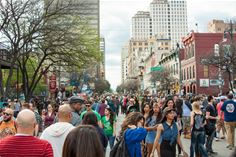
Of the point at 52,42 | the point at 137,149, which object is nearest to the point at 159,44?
the point at 52,42

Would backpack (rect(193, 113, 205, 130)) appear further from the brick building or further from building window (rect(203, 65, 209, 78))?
building window (rect(203, 65, 209, 78))

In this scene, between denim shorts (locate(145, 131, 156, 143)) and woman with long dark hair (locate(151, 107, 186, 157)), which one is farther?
denim shorts (locate(145, 131, 156, 143))

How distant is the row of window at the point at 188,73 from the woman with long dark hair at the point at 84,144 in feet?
176

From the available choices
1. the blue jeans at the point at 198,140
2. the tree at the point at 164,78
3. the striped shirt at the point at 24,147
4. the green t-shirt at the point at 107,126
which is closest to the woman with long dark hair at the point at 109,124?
the green t-shirt at the point at 107,126

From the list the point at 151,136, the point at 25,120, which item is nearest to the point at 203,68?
the point at 151,136

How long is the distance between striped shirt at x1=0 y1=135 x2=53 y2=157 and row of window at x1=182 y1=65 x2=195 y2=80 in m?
53.7

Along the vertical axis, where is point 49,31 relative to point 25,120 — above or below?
above

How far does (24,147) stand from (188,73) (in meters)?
57.2

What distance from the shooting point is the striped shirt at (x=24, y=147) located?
372 cm

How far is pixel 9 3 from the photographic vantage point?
73.8 feet

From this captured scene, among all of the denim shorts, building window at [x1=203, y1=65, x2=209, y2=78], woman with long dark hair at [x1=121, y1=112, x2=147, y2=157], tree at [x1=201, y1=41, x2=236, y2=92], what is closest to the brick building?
building window at [x1=203, y1=65, x2=209, y2=78]

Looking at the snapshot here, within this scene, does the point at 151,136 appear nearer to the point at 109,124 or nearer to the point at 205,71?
the point at 109,124

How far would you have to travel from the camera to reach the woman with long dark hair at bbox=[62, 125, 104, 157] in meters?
3.59

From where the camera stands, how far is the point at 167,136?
7.28 metres
